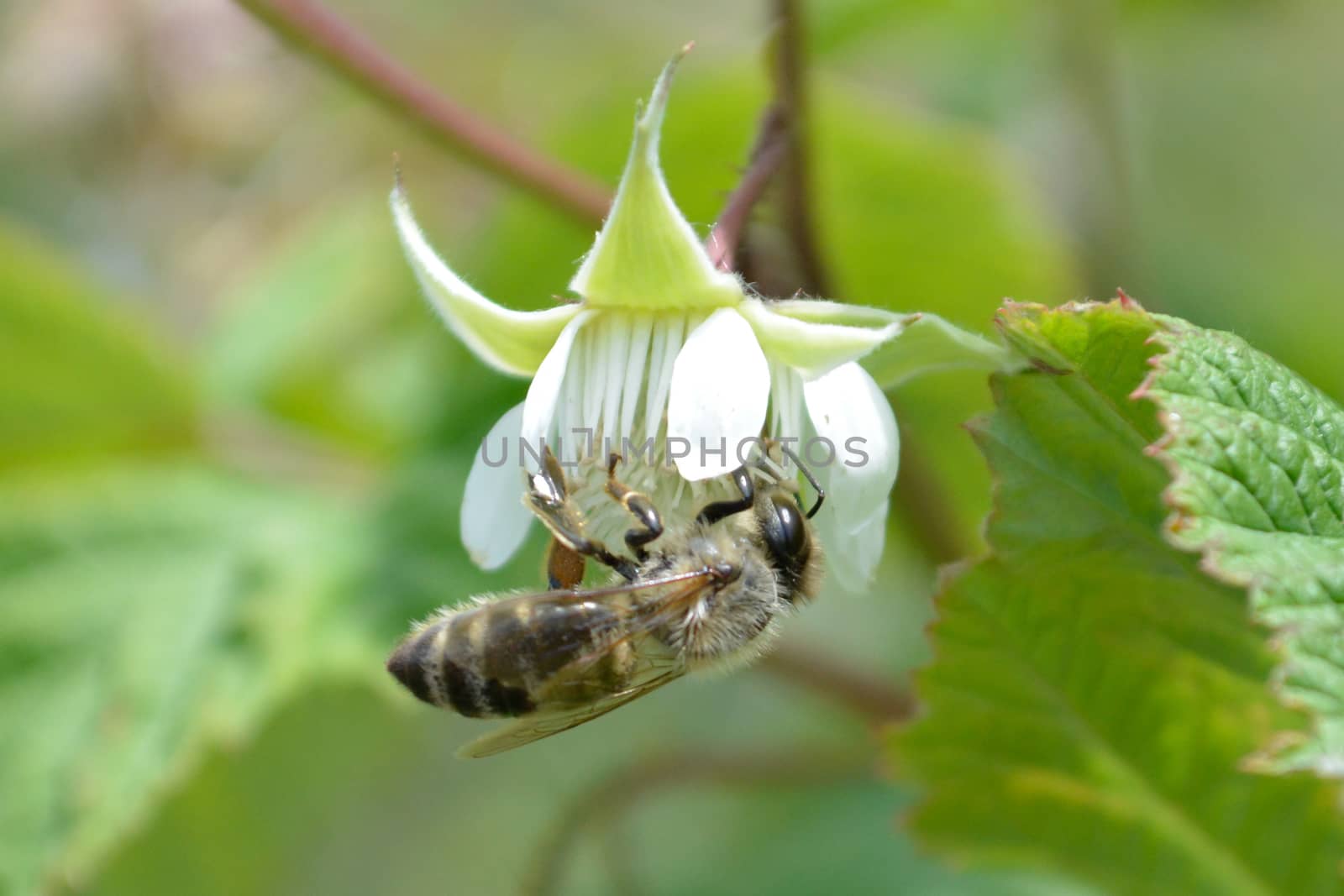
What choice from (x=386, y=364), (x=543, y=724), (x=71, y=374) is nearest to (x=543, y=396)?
(x=543, y=724)

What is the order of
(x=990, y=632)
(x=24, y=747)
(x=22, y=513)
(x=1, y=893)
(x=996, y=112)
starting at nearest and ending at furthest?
(x=990, y=632) < (x=1, y=893) < (x=24, y=747) < (x=22, y=513) < (x=996, y=112)

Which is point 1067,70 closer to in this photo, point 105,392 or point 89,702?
point 105,392

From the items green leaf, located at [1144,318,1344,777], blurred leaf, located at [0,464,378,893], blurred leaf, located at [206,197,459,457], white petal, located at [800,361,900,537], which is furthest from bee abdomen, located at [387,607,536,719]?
blurred leaf, located at [206,197,459,457]

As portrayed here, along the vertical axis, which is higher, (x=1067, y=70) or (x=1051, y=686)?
(x=1067, y=70)

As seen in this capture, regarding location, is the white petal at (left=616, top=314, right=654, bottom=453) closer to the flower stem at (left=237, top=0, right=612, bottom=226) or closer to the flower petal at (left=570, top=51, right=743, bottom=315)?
the flower petal at (left=570, top=51, right=743, bottom=315)

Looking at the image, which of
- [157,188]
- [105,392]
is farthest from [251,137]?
[105,392]

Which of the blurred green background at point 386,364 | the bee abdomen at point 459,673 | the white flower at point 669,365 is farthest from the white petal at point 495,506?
the blurred green background at point 386,364

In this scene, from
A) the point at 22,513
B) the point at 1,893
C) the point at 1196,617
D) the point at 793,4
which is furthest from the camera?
the point at 22,513
